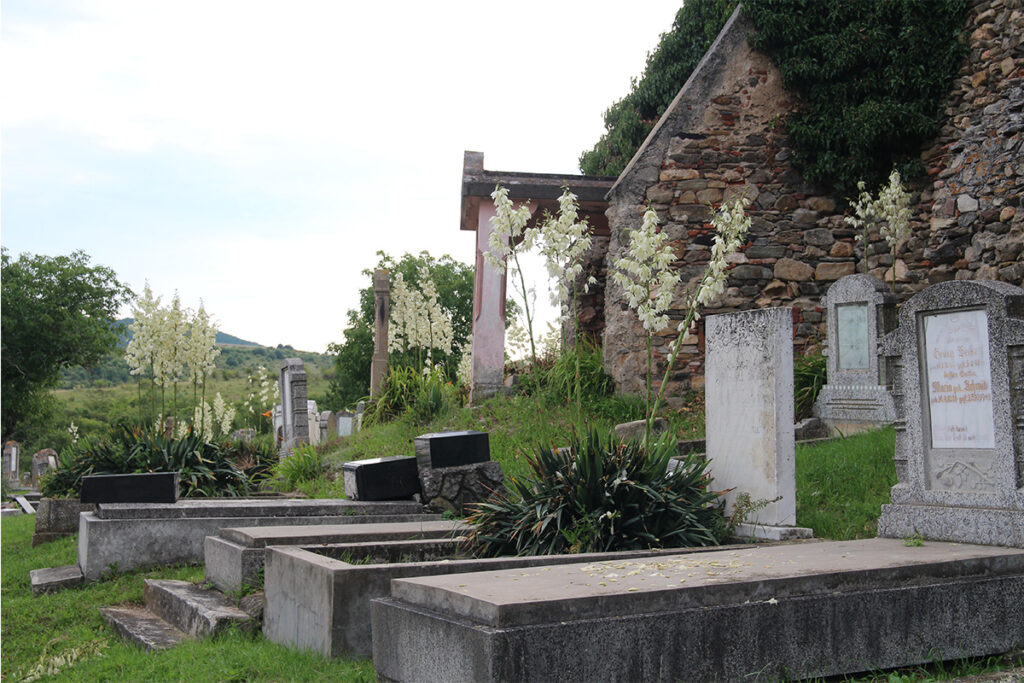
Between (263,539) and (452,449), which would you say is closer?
(263,539)

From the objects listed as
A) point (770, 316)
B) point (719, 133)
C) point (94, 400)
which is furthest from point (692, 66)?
point (94, 400)

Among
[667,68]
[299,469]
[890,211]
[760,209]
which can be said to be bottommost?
[299,469]

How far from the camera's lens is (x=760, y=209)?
13.8 meters

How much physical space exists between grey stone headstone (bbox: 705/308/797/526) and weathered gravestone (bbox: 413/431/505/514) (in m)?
2.18

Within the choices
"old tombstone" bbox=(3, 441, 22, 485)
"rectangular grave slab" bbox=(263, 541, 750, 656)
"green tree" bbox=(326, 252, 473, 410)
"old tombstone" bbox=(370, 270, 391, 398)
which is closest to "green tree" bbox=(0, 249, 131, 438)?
"old tombstone" bbox=(3, 441, 22, 485)

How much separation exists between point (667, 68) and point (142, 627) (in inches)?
715

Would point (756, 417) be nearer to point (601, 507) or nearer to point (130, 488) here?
point (601, 507)

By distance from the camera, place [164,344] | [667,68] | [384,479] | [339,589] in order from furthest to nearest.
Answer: [667,68]
[164,344]
[384,479]
[339,589]

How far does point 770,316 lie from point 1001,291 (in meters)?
1.60

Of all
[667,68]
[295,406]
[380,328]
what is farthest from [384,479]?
[667,68]

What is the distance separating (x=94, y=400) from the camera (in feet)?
221

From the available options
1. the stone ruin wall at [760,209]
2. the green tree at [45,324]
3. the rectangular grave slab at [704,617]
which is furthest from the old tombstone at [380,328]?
the green tree at [45,324]

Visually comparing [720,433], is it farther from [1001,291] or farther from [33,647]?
[33,647]

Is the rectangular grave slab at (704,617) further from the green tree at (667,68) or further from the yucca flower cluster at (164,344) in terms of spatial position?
the green tree at (667,68)
